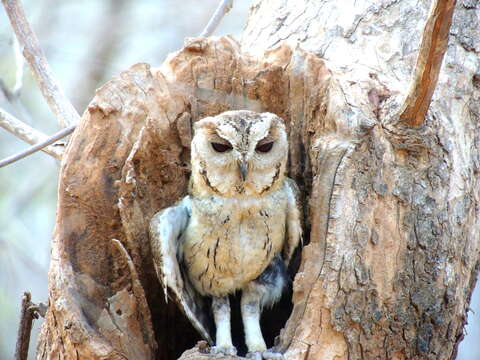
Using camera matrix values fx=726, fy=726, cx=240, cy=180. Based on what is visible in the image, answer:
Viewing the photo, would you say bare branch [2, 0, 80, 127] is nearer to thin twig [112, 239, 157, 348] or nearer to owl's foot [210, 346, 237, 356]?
thin twig [112, 239, 157, 348]

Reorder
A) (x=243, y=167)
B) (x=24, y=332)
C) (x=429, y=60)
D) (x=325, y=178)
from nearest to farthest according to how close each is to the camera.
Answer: (x=429, y=60), (x=325, y=178), (x=24, y=332), (x=243, y=167)

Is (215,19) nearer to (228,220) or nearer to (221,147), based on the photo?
(221,147)

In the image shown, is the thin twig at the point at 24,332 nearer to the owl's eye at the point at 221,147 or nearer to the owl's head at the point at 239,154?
the owl's head at the point at 239,154

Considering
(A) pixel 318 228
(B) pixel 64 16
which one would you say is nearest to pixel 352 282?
(A) pixel 318 228

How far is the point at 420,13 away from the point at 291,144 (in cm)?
99

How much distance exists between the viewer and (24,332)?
11.2 ft

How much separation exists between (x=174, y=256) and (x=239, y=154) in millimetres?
607

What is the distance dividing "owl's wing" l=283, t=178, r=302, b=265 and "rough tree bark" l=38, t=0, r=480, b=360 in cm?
12

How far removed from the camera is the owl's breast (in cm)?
375

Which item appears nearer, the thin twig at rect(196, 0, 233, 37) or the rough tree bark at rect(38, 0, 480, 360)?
the rough tree bark at rect(38, 0, 480, 360)

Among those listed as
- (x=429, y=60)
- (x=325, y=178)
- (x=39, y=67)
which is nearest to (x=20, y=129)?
(x=39, y=67)

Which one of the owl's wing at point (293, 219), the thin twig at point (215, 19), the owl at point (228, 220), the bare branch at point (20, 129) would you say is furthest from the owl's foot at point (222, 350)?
the thin twig at point (215, 19)

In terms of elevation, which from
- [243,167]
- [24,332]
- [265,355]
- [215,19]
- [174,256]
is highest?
[215,19]

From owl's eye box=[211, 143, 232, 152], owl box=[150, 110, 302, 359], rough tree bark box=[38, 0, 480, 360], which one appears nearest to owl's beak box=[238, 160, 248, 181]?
owl box=[150, 110, 302, 359]
